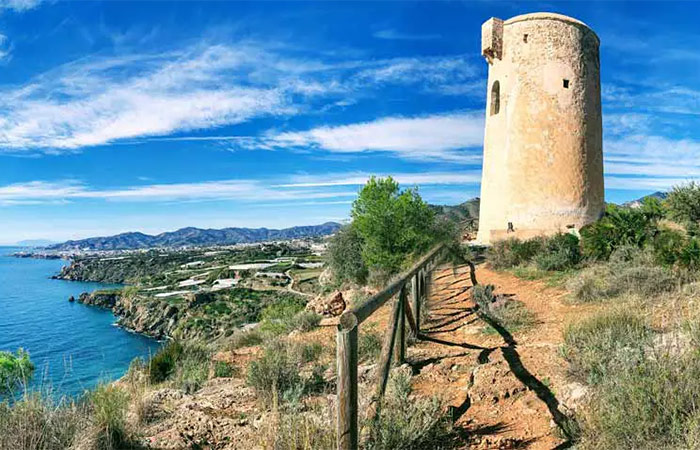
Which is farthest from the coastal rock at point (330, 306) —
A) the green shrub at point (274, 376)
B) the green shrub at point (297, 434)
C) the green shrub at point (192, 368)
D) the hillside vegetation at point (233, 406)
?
the green shrub at point (297, 434)

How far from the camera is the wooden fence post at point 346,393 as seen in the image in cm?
278

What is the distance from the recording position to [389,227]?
16.2m

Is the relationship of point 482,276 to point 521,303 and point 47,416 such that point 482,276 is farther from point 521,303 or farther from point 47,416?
point 47,416

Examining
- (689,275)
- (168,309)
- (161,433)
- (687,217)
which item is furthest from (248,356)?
(168,309)

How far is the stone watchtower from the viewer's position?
18125mm

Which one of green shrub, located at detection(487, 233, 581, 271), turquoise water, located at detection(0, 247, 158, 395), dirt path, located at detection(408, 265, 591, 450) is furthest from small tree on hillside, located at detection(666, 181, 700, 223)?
turquoise water, located at detection(0, 247, 158, 395)

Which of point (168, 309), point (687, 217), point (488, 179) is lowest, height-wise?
point (168, 309)

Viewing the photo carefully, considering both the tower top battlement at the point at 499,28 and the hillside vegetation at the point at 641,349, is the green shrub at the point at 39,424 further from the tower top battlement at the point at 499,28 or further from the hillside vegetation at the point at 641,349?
the tower top battlement at the point at 499,28

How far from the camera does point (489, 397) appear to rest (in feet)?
13.8

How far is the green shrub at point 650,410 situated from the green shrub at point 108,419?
3652 mm

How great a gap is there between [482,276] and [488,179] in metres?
7.87

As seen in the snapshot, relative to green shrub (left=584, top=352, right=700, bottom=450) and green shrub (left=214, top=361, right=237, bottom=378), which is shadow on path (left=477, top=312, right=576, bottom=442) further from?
green shrub (left=214, top=361, right=237, bottom=378)

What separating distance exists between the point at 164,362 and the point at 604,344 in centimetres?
662

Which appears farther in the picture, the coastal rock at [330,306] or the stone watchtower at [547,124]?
the stone watchtower at [547,124]
